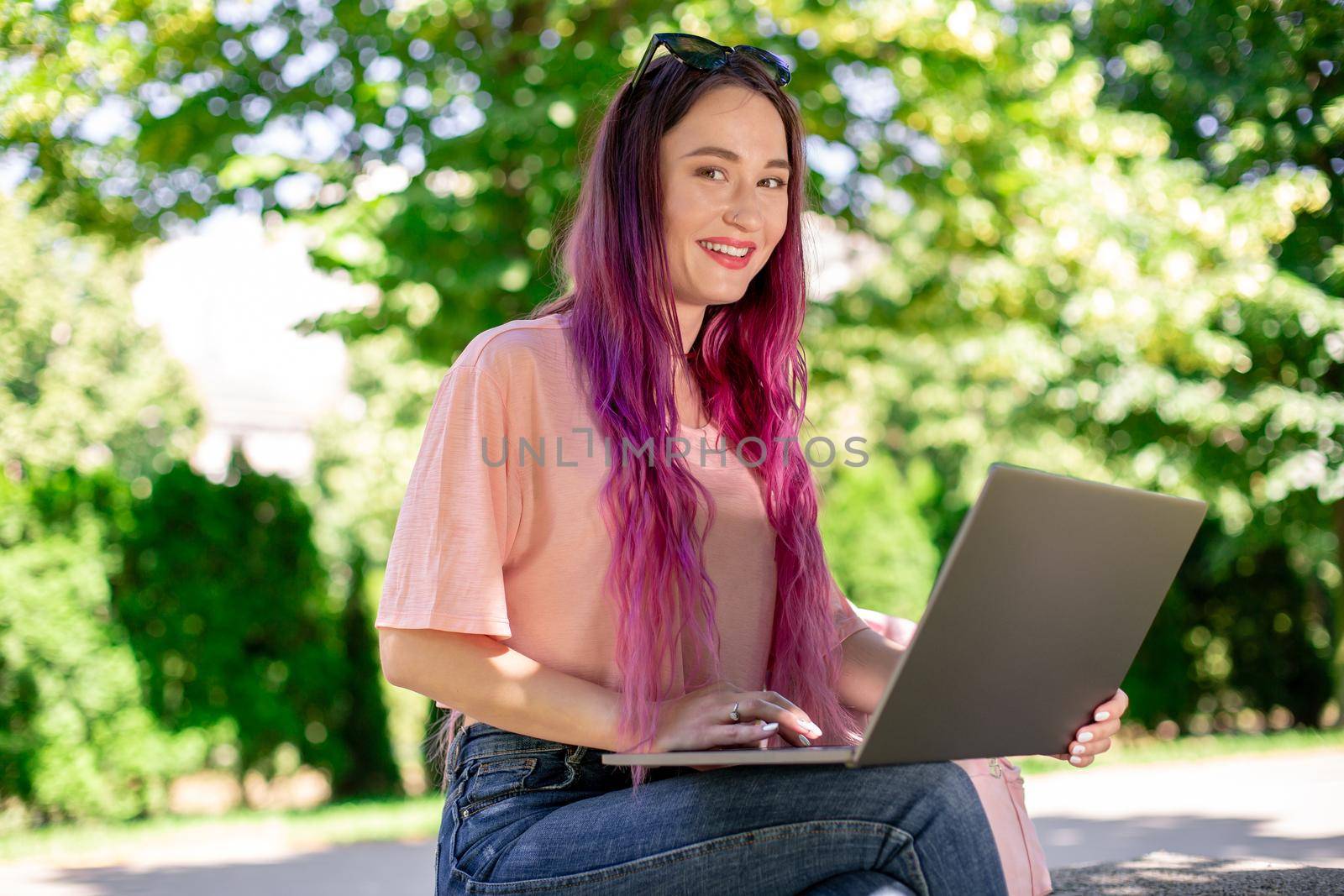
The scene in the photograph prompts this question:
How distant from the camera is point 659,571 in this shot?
177cm

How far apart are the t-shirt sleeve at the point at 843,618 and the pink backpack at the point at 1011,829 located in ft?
0.40

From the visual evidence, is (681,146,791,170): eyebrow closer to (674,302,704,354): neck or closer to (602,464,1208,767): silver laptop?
(674,302,704,354): neck

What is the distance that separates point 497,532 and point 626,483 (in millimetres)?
215

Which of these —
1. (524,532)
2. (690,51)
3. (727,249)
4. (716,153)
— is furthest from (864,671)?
(690,51)

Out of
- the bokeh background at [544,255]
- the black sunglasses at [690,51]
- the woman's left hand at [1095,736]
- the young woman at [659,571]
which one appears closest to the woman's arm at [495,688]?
the young woman at [659,571]

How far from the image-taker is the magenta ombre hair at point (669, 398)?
1761mm

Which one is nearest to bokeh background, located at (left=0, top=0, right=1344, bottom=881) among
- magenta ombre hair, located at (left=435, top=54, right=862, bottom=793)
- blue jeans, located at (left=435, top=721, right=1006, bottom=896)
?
magenta ombre hair, located at (left=435, top=54, right=862, bottom=793)

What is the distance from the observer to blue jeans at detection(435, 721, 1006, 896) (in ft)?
4.64

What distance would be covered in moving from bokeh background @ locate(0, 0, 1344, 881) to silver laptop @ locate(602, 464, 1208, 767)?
326 centimetres

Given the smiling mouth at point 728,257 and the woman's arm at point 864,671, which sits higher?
the smiling mouth at point 728,257

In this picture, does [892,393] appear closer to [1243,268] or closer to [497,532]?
[1243,268]

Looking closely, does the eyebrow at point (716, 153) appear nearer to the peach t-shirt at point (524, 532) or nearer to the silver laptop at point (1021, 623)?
the peach t-shirt at point (524, 532)

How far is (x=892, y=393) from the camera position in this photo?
18047mm

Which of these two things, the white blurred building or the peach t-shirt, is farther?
the white blurred building
